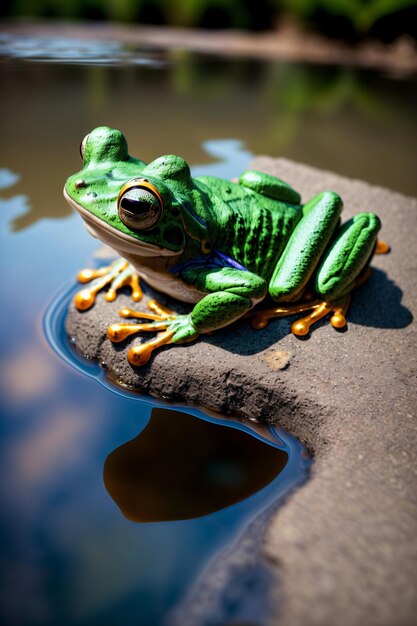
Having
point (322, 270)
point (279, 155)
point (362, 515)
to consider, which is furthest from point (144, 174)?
point (279, 155)

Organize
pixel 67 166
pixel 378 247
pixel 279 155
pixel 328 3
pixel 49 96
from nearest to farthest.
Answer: pixel 378 247 → pixel 67 166 → pixel 279 155 → pixel 49 96 → pixel 328 3

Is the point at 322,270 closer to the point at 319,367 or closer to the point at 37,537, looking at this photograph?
the point at 319,367

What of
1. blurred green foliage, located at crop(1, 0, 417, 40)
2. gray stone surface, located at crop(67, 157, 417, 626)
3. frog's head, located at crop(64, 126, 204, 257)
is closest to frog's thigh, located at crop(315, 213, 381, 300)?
gray stone surface, located at crop(67, 157, 417, 626)

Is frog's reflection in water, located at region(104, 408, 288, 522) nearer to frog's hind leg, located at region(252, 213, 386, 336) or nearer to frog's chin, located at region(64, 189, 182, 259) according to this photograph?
frog's hind leg, located at region(252, 213, 386, 336)

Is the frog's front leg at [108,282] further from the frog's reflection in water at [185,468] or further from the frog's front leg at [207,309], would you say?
the frog's reflection in water at [185,468]

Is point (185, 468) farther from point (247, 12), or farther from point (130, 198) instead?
point (247, 12)

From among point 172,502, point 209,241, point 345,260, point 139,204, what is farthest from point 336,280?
point 172,502
